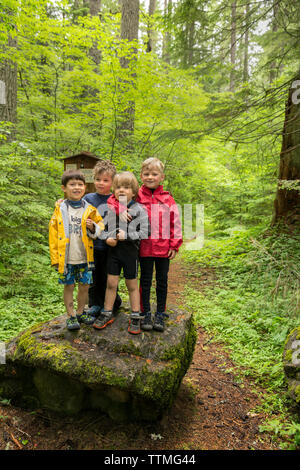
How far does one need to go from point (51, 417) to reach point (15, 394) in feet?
1.59

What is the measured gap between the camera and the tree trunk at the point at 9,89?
22.2 ft

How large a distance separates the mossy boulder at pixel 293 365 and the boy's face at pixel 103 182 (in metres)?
2.78

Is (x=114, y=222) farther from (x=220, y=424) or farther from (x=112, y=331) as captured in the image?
(x=220, y=424)

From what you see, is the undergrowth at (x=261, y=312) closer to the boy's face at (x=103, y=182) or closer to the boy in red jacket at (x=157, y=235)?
the boy in red jacket at (x=157, y=235)

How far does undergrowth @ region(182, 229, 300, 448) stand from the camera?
307 cm

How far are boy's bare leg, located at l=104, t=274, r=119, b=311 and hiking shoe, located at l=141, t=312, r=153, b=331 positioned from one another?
387 mm

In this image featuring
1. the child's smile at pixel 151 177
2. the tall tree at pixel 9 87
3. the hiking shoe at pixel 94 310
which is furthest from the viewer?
the tall tree at pixel 9 87

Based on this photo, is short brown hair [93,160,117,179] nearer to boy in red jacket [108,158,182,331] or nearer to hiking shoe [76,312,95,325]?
boy in red jacket [108,158,182,331]

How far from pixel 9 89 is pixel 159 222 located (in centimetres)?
637

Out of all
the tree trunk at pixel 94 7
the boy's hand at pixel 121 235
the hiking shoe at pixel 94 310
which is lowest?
the hiking shoe at pixel 94 310

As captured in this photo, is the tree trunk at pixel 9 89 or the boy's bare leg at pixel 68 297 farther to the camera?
the tree trunk at pixel 9 89

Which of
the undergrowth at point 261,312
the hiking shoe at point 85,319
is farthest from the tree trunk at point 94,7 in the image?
the hiking shoe at point 85,319

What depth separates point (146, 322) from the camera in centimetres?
300

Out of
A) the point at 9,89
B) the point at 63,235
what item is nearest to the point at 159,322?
the point at 63,235
